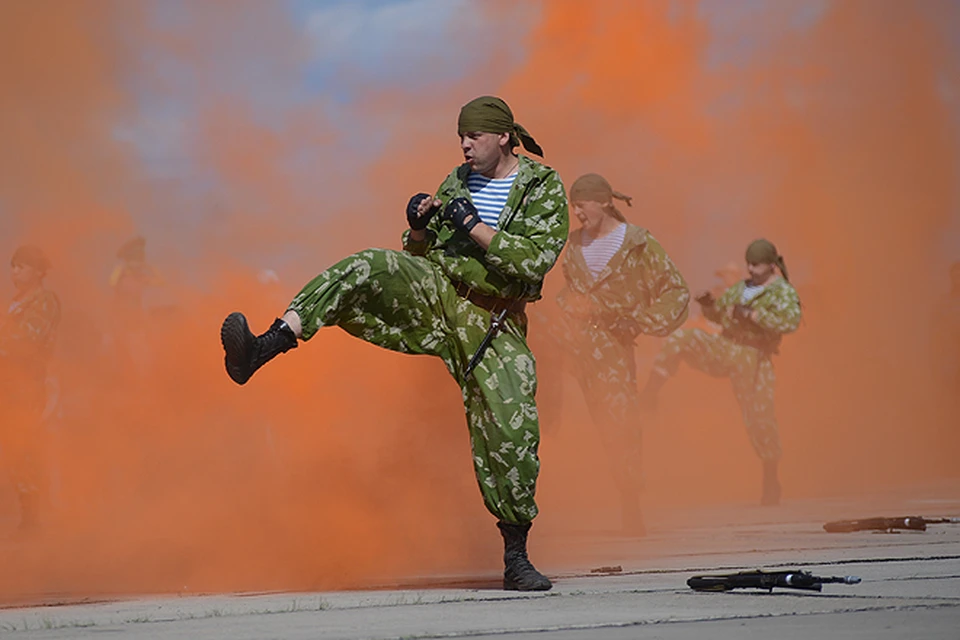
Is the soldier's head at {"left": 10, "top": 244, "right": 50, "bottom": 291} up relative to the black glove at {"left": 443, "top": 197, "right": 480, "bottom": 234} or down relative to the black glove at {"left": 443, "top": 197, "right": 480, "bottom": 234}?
up

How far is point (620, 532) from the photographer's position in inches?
310

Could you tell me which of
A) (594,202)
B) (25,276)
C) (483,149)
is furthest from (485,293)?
(25,276)

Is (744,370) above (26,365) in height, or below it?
above

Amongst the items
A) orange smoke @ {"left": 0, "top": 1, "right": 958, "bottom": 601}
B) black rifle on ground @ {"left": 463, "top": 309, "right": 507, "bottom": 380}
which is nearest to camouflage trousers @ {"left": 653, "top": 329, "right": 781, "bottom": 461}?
Result: orange smoke @ {"left": 0, "top": 1, "right": 958, "bottom": 601}

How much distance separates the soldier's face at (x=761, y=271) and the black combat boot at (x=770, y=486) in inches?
48.3

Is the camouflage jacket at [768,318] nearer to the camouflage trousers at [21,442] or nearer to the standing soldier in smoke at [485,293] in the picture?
the camouflage trousers at [21,442]

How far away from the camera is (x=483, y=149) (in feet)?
15.9

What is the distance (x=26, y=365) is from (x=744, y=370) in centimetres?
471

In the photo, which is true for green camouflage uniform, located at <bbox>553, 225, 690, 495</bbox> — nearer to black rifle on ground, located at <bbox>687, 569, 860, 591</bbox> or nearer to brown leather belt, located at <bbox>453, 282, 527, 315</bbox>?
brown leather belt, located at <bbox>453, 282, 527, 315</bbox>

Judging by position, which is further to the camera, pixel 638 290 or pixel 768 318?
pixel 768 318

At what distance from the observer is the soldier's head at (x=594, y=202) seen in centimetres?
802

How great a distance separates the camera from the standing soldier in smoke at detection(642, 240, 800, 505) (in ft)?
34.0

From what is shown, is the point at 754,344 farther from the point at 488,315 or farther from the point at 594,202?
the point at 488,315

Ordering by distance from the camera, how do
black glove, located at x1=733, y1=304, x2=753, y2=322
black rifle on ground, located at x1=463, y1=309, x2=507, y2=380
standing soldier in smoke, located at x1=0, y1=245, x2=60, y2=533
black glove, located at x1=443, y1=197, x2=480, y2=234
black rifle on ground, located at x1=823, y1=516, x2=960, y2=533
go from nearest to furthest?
black glove, located at x1=443, y1=197, x2=480, y2=234 → black rifle on ground, located at x1=463, y1=309, x2=507, y2=380 → black rifle on ground, located at x1=823, y1=516, x2=960, y2=533 → standing soldier in smoke, located at x1=0, y1=245, x2=60, y2=533 → black glove, located at x1=733, y1=304, x2=753, y2=322
